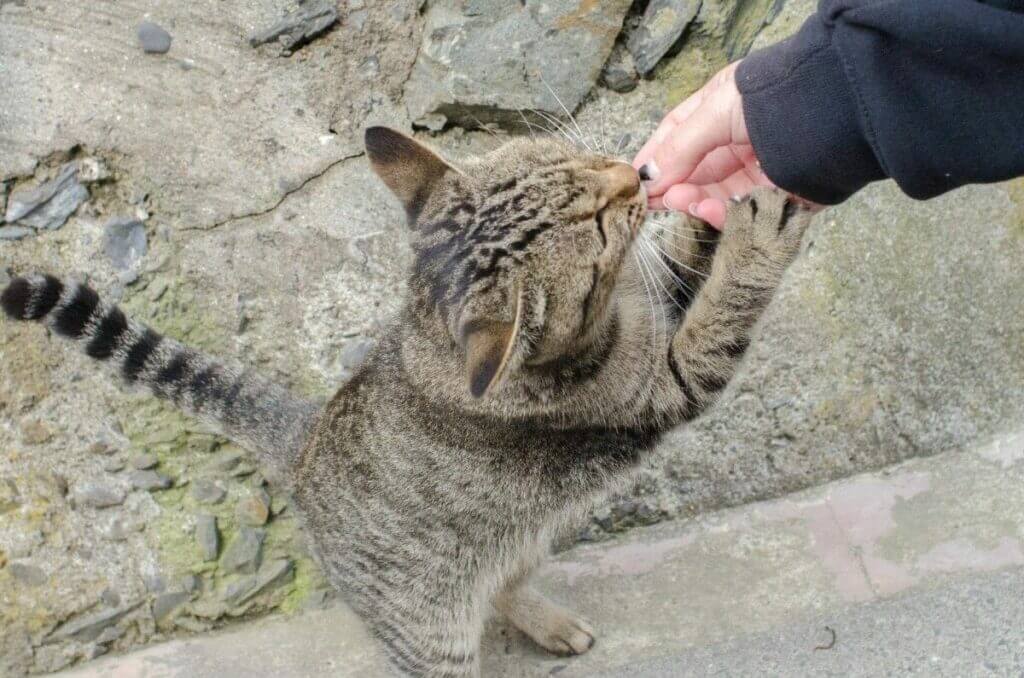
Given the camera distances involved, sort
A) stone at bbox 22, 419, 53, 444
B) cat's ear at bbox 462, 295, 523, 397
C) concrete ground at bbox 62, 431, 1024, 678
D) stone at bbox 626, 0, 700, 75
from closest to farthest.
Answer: cat's ear at bbox 462, 295, 523, 397
concrete ground at bbox 62, 431, 1024, 678
stone at bbox 22, 419, 53, 444
stone at bbox 626, 0, 700, 75

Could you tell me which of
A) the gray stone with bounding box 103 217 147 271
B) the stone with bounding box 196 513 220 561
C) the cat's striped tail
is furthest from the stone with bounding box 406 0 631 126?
the stone with bounding box 196 513 220 561

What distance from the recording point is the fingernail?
2205mm

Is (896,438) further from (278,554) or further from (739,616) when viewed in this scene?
(278,554)

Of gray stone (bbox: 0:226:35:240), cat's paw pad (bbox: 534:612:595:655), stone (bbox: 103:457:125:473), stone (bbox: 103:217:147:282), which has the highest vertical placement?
gray stone (bbox: 0:226:35:240)

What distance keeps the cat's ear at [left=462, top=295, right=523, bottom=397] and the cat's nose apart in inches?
16.0

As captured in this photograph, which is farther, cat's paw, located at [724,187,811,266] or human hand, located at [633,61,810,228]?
cat's paw, located at [724,187,811,266]

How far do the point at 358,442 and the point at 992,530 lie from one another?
1.76 meters

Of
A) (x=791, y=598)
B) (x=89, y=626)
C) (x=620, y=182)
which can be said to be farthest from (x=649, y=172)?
(x=89, y=626)

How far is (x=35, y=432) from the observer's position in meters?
2.70

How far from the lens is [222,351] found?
286 cm

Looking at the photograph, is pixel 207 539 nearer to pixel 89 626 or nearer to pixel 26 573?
pixel 89 626

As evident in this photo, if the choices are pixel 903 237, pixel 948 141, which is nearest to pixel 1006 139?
pixel 948 141

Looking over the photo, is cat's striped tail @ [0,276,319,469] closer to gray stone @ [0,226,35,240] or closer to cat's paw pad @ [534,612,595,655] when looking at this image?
gray stone @ [0,226,35,240]

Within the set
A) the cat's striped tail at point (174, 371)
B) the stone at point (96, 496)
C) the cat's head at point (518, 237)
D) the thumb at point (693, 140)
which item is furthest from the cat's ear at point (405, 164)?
the stone at point (96, 496)
